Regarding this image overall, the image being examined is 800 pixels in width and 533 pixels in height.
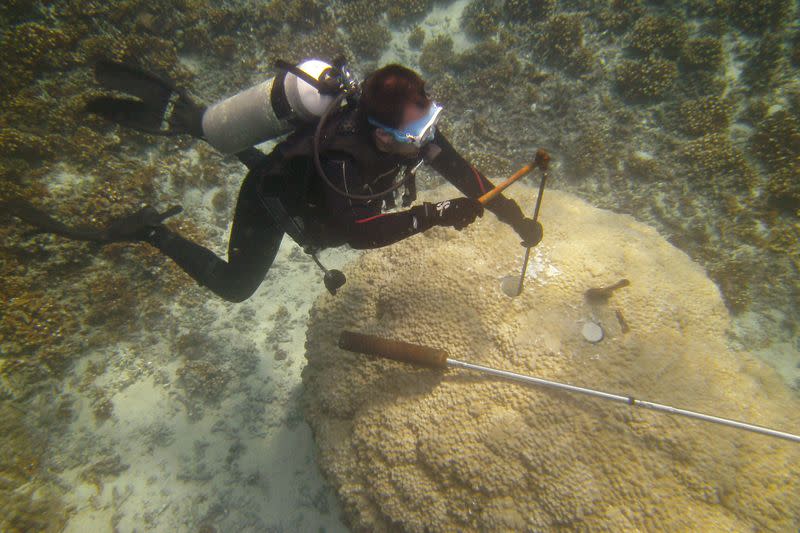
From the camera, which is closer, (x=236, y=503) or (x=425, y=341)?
(x=425, y=341)

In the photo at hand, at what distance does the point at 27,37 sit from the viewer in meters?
5.21

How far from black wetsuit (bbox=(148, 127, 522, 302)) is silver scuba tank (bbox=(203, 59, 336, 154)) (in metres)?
0.27

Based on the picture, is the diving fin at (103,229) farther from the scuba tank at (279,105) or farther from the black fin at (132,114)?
the scuba tank at (279,105)

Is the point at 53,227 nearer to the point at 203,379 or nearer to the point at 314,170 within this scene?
the point at 203,379

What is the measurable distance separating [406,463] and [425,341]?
982 millimetres

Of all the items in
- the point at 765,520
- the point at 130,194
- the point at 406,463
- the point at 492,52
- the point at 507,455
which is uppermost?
the point at 492,52

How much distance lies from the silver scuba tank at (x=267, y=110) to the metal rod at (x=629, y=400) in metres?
2.34

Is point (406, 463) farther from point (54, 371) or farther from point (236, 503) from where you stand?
point (54, 371)

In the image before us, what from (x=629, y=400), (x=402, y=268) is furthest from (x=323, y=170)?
(x=629, y=400)

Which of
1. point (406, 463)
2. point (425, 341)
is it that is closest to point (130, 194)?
point (425, 341)

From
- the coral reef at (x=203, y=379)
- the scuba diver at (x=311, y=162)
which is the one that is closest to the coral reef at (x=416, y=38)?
the scuba diver at (x=311, y=162)

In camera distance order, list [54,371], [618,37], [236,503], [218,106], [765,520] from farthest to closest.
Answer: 1. [618,37]
2. [54,371]
3. [236,503]
4. [218,106]
5. [765,520]

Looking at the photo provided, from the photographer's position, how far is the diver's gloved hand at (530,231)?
3143 millimetres

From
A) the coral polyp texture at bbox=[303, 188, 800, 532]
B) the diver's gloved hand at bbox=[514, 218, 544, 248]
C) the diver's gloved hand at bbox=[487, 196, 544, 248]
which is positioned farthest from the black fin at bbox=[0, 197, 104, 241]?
the diver's gloved hand at bbox=[514, 218, 544, 248]
